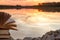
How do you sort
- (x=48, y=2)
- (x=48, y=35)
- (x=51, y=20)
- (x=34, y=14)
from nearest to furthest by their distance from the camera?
(x=48, y=35)
(x=51, y=20)
(x=34, y=14)
(x=48, y=2)

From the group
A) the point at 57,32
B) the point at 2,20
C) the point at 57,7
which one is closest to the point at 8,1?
the point at 2,20

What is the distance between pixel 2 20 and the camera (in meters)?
1.39

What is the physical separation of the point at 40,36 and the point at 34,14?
0.94ft

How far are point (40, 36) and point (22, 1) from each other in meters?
0.45

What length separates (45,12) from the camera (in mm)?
1503

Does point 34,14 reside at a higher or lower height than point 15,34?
higher

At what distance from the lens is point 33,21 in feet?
4.35

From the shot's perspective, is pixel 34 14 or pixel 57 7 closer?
pixel 34 14

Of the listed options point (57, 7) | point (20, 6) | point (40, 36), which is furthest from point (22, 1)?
point (40, 36)

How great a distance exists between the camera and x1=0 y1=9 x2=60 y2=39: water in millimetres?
1229

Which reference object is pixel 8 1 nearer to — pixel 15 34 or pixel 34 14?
pixel 34 14

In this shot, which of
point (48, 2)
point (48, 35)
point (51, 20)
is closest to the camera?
point (48, 35)

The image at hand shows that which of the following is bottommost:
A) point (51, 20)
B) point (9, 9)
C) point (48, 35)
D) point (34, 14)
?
point (48, 35)

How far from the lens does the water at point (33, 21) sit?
1229 mm
